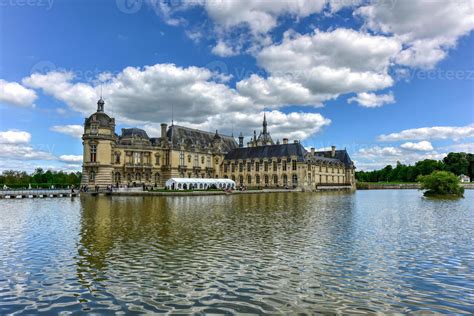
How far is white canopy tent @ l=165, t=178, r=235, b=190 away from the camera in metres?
68.7

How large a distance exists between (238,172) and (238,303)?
87040 mm

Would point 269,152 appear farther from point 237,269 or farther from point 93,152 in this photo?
point 237,269

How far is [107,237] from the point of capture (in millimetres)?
17859

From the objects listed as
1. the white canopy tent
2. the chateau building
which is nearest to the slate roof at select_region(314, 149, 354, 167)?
the chateau building

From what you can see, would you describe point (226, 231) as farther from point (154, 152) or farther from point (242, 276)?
point (154, 152)

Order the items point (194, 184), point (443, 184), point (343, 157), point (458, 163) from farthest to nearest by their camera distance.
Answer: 1. point (458, 163)
2. point (343, 157)
3. point (194, 184)
4. point (443, 184)

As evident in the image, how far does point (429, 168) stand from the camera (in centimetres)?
14512

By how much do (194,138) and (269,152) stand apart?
2044 centimetres

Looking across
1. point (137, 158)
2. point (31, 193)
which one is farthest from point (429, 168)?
point (31, 193)

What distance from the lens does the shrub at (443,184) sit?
5684 centimetres

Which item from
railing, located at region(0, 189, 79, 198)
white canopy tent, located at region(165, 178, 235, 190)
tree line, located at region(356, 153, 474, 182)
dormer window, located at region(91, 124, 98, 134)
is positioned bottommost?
railing, located at region(0, 189, 79, 198)

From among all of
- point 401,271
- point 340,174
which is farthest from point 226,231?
point 340,174

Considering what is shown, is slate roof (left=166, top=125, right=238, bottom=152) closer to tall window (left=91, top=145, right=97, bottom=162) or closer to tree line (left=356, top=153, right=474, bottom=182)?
tall window (left=91, top=145, right=97, bottom=162)

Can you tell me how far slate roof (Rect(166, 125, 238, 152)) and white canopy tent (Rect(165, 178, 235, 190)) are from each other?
1354 cm
